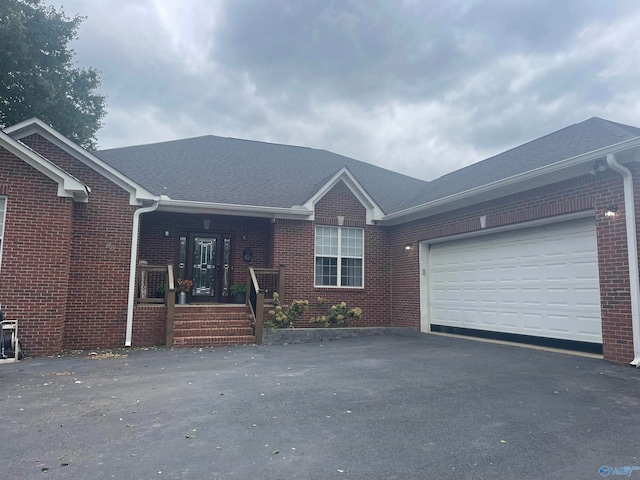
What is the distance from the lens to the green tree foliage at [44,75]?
588 inches

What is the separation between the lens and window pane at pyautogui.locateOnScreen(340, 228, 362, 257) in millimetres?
12484

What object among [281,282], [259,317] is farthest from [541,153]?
[259,317]

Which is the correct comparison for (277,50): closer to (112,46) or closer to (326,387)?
(112,46)

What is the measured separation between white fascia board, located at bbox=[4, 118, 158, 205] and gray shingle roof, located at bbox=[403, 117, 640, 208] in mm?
7730

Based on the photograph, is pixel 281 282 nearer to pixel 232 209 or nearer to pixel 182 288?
pixel 232 209

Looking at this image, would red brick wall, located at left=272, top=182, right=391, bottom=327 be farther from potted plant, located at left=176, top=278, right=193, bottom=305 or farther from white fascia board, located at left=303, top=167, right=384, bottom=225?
potted plant, located at left=176, top=278, right=193, bottom=305

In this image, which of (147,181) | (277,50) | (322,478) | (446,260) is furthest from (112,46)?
(322,478)

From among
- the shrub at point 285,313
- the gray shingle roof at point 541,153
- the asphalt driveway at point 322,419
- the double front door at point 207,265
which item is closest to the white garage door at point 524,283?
the asphalt driveway at point 322,419

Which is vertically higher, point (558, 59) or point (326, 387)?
point (558, 59)

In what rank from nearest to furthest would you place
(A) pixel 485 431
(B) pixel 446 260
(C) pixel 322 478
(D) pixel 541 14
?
(C) pixel 322 478 → (A) pixel 485 431 → (B) pixel 446 260 → (D) pixel 541 14

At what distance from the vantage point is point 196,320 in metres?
10.1

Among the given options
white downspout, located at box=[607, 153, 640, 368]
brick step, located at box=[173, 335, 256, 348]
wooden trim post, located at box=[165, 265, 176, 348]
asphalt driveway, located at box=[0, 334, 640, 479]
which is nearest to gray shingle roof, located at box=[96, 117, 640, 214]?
white downspout, located at box=[607, 153, 640, 368]

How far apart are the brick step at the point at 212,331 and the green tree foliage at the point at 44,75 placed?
1199 cm

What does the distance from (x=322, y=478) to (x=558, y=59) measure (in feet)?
55.8
